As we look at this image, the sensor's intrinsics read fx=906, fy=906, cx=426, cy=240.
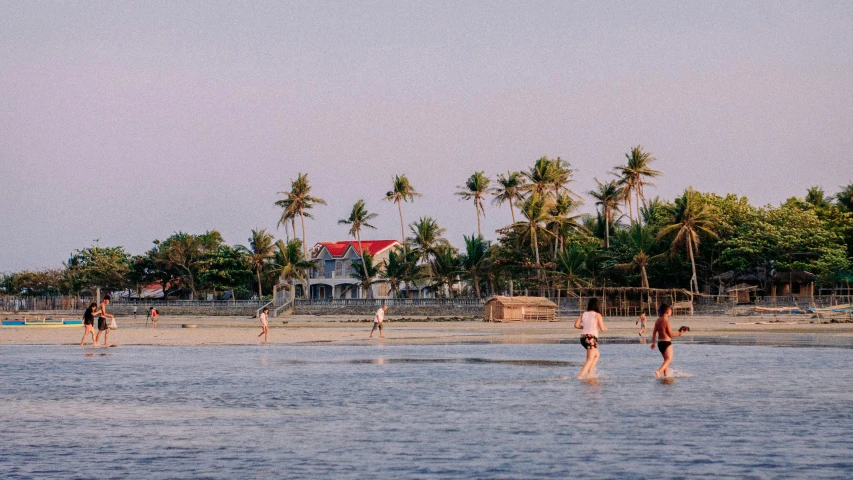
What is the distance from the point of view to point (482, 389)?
15.8m

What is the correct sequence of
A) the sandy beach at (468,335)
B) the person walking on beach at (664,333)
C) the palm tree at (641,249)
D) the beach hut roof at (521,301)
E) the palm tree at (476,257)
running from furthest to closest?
the palm tree at (476,257) < the palm tree at (641,249) < the beach hut roof at (521,301) < the sandy beach at (468,335) < the person walking on beach at (664,333)

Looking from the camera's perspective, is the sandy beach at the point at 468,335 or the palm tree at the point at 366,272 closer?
the sandy beach at the point at 468,335

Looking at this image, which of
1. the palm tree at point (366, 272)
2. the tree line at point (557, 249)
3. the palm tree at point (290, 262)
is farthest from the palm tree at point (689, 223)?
the palm tree at point (290, 262)

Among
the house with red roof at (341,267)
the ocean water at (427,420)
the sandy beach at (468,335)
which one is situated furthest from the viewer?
the house with red roof at (341,267)

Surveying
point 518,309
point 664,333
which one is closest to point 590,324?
point 664,333

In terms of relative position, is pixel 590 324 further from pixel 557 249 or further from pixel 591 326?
pixel 557 249

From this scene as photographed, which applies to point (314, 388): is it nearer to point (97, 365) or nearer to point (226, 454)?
point (226, 454)

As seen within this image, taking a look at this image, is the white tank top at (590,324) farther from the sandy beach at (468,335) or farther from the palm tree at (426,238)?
the palm tree at (426,238)

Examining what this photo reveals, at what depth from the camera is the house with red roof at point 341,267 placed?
9369 cm

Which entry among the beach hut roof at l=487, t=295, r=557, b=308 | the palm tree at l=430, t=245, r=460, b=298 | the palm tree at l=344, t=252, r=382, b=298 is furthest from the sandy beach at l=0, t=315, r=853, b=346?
the palm tree at l=344, t=252, r=382, b=298

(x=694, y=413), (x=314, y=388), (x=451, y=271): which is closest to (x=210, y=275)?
(x=451, y=271)

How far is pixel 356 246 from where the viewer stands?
95.3m

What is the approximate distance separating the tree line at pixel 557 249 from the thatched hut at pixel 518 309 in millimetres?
5796

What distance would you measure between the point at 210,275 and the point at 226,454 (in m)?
79.2
